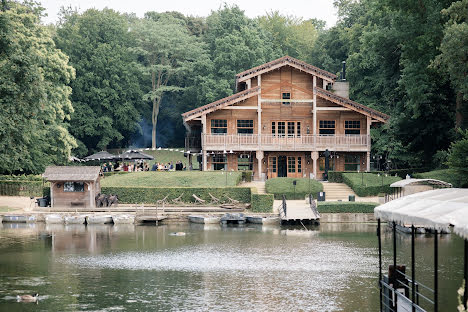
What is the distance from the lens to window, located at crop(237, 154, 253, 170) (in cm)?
6406

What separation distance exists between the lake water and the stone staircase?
347 inches

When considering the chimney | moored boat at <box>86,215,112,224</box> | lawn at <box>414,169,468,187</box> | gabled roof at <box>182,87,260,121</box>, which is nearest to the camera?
lawn at <box>414,169,468,187</box>

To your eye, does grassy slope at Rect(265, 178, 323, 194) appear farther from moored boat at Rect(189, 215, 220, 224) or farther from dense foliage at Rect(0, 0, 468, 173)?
dense foliage at Rect(0, 0, 468, 173)

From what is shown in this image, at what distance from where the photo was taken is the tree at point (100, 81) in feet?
275

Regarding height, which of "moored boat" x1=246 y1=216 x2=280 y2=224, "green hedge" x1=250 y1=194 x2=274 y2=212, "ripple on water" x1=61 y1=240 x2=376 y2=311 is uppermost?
"green hedge" x1=250 y1=194 x2=274 y2=212

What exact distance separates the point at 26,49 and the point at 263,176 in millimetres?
22797

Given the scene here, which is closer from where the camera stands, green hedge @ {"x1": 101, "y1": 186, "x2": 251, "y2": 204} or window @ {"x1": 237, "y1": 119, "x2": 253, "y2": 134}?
green hedge @ {"x1": 101, "y1": 186, "x2": 251, "y2": 204}

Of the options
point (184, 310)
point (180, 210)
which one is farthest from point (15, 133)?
point (184, 310)

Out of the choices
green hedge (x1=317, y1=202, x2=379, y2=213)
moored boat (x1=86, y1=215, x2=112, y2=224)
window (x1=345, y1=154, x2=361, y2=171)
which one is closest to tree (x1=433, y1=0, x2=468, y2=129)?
green hedge (x1=317, y1=202, x2=379, y2=213)

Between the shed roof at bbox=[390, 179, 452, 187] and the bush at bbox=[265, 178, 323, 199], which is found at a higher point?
the shed roof at bbox=[390, 179, 452, 187]

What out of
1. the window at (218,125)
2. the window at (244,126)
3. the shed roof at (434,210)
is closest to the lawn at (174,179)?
the window at (218,125)

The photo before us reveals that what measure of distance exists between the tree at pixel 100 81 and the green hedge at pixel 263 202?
39534mm

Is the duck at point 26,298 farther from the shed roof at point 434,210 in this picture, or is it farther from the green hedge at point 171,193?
the green hedge at point 171,193

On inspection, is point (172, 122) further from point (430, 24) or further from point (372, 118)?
point (430, 24)
